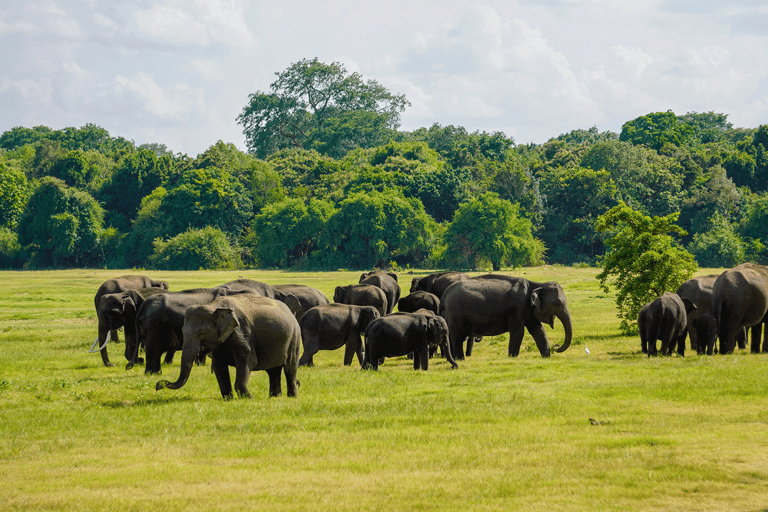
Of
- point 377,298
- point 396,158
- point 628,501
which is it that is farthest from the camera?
point 396,158

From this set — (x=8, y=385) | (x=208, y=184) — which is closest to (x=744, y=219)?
(x=208, y=184)

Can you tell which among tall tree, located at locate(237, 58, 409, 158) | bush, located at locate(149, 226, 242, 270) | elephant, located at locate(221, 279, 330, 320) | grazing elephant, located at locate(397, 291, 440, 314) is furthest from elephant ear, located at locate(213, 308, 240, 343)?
tall tree, located at locate(237, 58, 409, 158)

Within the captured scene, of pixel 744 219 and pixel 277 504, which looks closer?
pixel 277 504

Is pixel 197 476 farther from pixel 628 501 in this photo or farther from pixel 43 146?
pixel 43 146

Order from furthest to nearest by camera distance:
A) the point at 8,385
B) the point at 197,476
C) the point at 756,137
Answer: the point at 756,137 → the point at 8,385 → the point at 197,476

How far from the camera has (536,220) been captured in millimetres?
80812

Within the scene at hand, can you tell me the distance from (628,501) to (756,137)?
96.9 m

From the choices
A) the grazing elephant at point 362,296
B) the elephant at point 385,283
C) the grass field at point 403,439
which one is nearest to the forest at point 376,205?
the elephant at point 385,283

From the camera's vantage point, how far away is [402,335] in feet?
51.8

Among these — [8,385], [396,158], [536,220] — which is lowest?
[8,385]

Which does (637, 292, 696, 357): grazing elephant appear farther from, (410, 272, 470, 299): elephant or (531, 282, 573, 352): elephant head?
(410, 272, 470, 299): elephant

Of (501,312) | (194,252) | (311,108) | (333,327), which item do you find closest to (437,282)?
(501,312)

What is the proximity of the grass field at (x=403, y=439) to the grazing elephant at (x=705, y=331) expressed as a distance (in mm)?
1624

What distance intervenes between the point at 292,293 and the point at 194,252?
56048 mm
